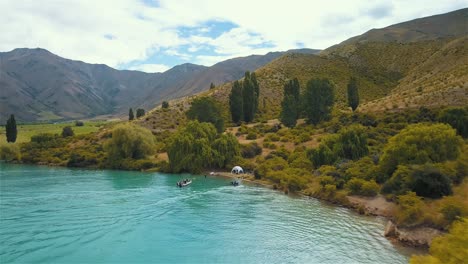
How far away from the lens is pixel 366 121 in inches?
3440

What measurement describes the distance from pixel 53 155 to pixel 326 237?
77.7 meters

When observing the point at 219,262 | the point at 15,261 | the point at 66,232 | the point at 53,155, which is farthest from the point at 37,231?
the point at 53,155

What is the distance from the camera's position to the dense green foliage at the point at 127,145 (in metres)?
85.5

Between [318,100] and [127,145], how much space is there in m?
45.1

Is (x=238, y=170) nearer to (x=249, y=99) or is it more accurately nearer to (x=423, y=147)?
(x=423, y=147)

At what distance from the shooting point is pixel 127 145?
85438 mm

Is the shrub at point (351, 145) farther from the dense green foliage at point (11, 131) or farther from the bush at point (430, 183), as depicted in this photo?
the dense green foliage at point (11, 131)

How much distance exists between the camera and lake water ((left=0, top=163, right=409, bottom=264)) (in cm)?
3272

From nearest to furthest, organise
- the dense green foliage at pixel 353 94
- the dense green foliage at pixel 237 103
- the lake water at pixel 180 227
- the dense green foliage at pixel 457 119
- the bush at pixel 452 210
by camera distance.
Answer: the lake water at pixel 180 227 < the bush at pixel 452 210 < the dense green foliage at pixel 457 119 < the dense green foliage at pixel 353 94 < the dense green foliage at pixel 237 103

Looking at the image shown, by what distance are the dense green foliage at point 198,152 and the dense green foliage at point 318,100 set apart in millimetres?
27078

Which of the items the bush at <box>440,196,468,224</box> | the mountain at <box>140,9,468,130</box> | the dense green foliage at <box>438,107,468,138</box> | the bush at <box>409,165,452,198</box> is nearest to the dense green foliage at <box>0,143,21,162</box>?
the mountain at <box>140,9,468,130</box>

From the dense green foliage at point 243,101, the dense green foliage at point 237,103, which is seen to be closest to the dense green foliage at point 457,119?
the dense green foliage at point 243,101

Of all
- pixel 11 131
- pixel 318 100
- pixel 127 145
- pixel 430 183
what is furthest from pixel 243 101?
pixel 430 183

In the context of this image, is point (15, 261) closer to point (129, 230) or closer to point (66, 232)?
point (66, 232)
